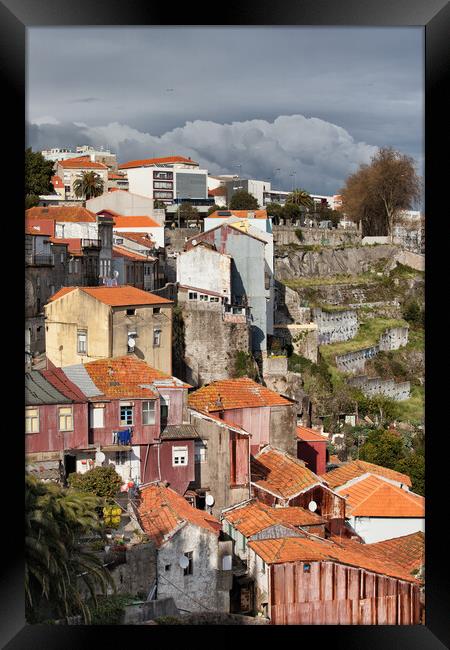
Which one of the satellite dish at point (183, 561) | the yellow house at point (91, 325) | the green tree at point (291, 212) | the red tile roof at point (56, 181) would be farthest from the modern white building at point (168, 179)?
the satellite dish at point (183, 561)

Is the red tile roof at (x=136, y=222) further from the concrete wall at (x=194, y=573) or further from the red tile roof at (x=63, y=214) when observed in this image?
the concrete wall at (x=194, y=573)

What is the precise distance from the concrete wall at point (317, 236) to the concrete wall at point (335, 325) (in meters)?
2.70

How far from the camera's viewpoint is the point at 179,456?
5699 mm

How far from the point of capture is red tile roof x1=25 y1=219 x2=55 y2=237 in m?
8.23

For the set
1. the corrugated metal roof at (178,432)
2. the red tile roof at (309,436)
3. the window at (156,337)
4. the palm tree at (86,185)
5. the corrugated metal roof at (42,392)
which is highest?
the palm tree at (86,185)

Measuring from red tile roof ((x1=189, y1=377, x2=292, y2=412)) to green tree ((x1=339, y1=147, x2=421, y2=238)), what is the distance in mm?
7079

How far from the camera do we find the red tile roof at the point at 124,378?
5.74 meters

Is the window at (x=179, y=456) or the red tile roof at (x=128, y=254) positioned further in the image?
the red tile roof at (x=128, y=254)

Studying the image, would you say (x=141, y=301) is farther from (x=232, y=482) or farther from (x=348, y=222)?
(x=348, y=222)

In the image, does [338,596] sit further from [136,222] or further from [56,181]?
[136,222]

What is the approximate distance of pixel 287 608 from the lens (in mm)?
4082

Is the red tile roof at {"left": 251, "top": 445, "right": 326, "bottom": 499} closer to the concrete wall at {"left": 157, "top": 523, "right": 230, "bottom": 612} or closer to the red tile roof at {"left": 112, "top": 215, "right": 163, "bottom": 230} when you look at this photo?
the concrete wall at {"left": 157, "top": 523, "right": 230, "bottom": 612}

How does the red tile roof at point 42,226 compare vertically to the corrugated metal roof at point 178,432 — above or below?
above
